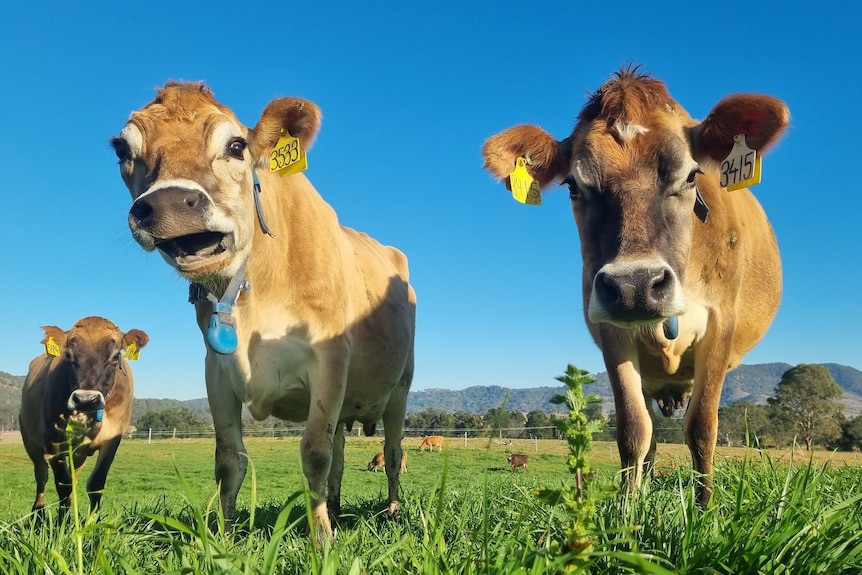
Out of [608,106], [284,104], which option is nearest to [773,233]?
[608,106]

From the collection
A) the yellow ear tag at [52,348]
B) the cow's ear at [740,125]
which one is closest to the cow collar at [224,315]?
the cow's ear at [740,125]

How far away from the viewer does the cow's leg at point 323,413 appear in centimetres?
439

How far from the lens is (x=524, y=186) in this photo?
16.6ft

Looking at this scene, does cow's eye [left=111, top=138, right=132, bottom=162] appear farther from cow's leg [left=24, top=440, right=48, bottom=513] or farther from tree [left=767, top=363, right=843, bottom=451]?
tree [left=767, top=363, right=843, bottom=451]

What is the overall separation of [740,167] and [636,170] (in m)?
0.93

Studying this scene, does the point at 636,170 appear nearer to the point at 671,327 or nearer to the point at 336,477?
the point at 671,327

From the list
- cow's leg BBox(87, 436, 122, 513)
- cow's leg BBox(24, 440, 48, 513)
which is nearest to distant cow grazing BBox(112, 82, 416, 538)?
cow's leg BBox(87, 436, 122, 513)

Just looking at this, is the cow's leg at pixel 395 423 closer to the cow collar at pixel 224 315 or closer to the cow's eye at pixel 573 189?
the cow collar at pixel 224 315

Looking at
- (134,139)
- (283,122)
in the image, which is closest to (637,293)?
(283,122)

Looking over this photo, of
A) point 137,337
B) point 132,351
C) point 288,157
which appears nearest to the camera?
point 288,157

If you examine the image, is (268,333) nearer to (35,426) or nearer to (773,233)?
(773,233)

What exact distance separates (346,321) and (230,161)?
→ 143 centimetres

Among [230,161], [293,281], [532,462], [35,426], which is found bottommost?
[532,462]

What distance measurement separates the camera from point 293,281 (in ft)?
15.8
